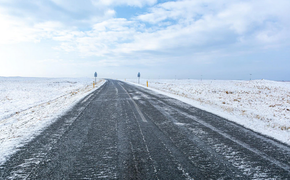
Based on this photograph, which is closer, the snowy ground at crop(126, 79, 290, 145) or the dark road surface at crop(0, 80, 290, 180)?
the dark road surface at crop(0, 80, 290, 180)

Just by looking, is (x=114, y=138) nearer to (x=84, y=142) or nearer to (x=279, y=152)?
(x=84, y=142)

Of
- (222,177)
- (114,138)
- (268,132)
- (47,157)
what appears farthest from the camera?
(268,132)

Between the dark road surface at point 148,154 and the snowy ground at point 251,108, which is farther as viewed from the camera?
the snowy ground at point 251,108

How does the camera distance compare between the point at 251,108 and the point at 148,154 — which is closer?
the point at 148,154

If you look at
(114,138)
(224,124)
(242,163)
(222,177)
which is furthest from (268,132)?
(114,138)

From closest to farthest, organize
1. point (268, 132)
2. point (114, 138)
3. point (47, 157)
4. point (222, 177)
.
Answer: point (222, 177), point (47, 157), point (114, 138), point (268, 132)

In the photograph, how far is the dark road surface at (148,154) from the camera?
278cm

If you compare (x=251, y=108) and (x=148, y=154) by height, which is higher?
(x=148, y=154)

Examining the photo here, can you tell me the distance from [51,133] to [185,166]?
399 cm

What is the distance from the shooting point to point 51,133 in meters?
4.84

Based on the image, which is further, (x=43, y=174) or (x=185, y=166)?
(x=185, y=166)

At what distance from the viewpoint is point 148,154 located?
3.48 meters

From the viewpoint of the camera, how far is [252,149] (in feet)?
12.5

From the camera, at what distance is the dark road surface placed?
9.11 feet
